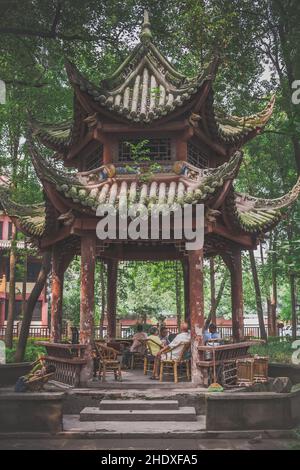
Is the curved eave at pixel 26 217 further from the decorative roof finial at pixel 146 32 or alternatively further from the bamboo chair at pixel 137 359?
the decorative roof finial at pixel 146 32

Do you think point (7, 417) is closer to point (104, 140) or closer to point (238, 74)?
point (104, 140)

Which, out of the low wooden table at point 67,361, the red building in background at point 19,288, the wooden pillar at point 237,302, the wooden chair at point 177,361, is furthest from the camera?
the red building in background at point 19,288

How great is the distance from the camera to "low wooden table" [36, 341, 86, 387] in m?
10.6

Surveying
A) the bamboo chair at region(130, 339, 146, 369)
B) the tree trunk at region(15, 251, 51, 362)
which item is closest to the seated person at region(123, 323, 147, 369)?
the bamboo chair at region(130, 339, 146, 369)

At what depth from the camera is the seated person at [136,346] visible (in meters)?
13.6

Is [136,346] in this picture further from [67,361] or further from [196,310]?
[196,310]

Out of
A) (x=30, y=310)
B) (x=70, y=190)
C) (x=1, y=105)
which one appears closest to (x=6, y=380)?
(x=30, y=310)

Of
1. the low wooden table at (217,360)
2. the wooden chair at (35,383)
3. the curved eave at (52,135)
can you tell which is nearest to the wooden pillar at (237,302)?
the low wooden table at (217,360)

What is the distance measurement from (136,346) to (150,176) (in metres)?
4.93

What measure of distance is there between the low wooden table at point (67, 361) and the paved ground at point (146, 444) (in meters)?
2.36

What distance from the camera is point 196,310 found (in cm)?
1055

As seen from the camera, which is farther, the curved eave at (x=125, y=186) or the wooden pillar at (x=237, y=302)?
the wooden pillar at (x=237, y=302)

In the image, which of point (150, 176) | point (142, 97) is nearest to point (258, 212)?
point (150, 176)

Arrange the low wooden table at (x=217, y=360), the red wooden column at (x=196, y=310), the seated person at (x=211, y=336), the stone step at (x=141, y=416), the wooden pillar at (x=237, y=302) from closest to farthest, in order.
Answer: the stone step at (x=141, y=416) < the low wooden table at (x=217, y=360) < the red wooden column at (x=196, y=310) < the seated person at (x=211, y=336) < the wooden pillar at (x=237, y=302)
